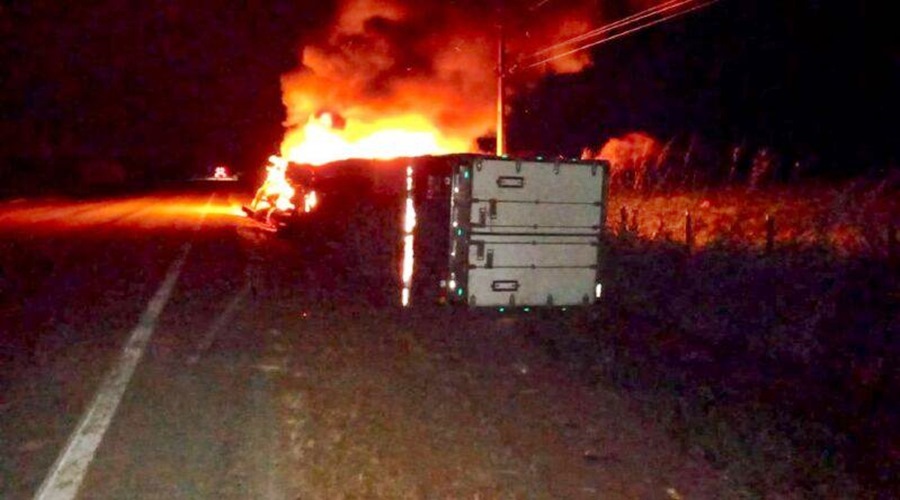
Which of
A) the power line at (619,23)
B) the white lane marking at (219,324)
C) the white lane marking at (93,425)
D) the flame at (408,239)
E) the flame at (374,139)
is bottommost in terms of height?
the white lane marking at (93,425)

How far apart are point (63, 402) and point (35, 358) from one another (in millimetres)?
2013

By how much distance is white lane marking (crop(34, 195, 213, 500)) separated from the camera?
617cm

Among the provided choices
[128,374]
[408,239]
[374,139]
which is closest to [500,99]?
[374,139]

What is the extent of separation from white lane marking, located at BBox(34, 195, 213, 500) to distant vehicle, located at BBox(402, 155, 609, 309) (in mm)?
3635

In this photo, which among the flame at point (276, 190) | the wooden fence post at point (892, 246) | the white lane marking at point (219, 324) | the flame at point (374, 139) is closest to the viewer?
the white lane marking at point (219, 324)

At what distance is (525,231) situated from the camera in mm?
13430

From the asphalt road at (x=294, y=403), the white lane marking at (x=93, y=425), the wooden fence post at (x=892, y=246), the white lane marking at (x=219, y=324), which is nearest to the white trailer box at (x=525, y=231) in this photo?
the asphalt road at (x=294, y=403)

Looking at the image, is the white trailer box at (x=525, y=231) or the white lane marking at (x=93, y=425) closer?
the white lane marking at (x=93, y=425)

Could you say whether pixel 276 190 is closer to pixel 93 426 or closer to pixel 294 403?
pixel 294 403

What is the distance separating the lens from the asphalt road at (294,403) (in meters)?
6.47

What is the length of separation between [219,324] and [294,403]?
4102 mm

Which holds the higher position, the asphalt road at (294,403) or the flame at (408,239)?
the flame at (408,239)

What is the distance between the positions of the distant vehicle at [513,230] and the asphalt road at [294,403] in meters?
0.52

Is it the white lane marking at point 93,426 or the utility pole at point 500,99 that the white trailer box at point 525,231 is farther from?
the utility pole at point 500,99
